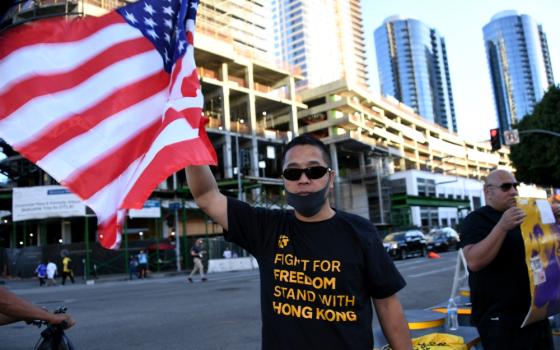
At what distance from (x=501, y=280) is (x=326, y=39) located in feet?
525

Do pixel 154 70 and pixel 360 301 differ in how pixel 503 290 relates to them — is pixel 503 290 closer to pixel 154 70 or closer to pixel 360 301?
pixel 360 301

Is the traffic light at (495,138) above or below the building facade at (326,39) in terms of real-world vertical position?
below

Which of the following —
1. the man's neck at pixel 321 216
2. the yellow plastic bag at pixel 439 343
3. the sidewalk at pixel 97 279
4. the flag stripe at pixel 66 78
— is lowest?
the sidewalk at pixel 97 279

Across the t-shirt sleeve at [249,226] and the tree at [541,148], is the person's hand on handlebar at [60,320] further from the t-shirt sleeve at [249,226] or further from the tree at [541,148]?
the tree at [541,148]

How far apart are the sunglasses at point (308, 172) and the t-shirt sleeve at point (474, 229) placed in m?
1.56

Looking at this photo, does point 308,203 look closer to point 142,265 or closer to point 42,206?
point 142,265

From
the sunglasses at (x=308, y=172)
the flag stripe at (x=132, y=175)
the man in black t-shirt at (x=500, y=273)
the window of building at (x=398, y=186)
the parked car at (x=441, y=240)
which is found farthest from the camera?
the window of building at (x=398, y=186)

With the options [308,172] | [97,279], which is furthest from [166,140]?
[97,279]

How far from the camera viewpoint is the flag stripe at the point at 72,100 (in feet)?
8.40

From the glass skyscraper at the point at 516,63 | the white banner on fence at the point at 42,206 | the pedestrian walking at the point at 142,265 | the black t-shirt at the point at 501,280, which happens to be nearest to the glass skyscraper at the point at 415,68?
the glass skyscraper at the point at 516,63

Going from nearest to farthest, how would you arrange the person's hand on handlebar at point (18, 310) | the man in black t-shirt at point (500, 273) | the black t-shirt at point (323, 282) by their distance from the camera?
1. the black t-shirt at point (323, 282)
2. the person's hand on handlebar at point (18, 310)
3. the man in black t-shirt at point (500, 273)

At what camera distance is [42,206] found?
3062 cm

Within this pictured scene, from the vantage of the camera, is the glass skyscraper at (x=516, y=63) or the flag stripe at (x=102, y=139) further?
the glass skyscraper at (x=516, y=63)

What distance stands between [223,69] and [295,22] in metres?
122
